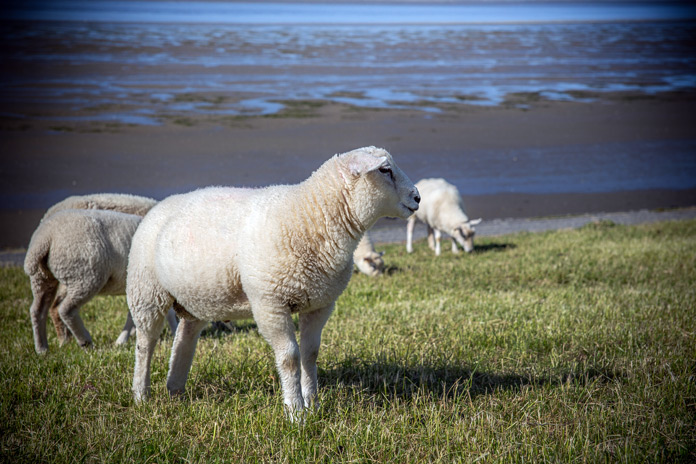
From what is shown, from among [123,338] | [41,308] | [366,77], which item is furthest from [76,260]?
[366,77]

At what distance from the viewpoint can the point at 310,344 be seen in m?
4.18

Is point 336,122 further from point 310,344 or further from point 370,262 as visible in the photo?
point 310,344

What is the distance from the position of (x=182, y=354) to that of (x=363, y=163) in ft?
6.39

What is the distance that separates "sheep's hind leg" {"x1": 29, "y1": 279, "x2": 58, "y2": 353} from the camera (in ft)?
20.5

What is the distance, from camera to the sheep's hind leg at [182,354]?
15.4 feet

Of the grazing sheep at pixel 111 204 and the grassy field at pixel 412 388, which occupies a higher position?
the grazing sheep at pixel 111 204

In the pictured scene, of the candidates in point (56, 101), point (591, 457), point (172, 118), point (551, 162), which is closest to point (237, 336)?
point (591, 457)

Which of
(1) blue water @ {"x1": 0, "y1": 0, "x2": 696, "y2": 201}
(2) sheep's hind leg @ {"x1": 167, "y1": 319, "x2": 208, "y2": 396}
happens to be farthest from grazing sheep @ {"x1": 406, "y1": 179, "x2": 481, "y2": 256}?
(2) sheep's hind leg @ {"x1": 167, "y1": 319, "x2": 208, "y2": 396}

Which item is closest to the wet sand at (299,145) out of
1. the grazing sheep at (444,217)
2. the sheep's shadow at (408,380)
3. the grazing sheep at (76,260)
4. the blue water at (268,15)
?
the grazing sheep at (444,217)

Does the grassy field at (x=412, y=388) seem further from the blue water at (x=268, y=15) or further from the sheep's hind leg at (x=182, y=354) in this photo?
the blue water at (x=268, y=15)

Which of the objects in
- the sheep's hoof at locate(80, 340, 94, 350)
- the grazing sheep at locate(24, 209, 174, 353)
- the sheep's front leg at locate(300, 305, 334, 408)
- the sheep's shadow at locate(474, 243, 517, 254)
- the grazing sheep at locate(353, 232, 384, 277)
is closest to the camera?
the sheep's front leg at locate(300, 305, 334, 408)

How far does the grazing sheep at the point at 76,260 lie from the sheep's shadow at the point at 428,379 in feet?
7.56

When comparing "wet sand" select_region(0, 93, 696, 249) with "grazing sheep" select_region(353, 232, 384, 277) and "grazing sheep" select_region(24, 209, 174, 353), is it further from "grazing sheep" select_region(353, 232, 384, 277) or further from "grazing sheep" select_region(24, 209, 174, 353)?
"grazing sheep" select_region(24, 209, 174, 353)

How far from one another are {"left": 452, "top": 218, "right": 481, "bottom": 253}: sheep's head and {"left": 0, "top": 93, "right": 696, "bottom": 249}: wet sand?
3.19 metres
